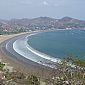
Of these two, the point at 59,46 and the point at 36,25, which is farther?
the point at 36,25

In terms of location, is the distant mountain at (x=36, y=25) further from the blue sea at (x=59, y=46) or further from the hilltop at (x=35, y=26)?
the blue sea at (x=59, y=46)

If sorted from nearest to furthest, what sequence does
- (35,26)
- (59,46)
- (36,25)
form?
(59,46)
(35,26)
(36,25)

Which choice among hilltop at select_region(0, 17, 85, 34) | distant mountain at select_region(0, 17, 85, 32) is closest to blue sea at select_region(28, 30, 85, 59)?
hilltop at select_region(0, 17, 85, 34)

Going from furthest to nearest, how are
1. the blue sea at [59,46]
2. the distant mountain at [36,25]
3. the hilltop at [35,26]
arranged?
the distant mountain at [36,25] < the hilltop at [35,26] < the blue sea at [59,46]

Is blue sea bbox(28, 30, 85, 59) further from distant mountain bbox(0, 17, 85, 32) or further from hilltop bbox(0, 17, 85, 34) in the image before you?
distant mountain bbox(0, 17, 85, 32)

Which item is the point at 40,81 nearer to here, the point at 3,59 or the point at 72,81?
the point at 72,81

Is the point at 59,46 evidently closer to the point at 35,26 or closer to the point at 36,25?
the point at 35,26

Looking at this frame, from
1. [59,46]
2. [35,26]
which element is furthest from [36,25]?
[59,46]

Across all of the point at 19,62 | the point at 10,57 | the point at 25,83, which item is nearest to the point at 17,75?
the point at 25,83

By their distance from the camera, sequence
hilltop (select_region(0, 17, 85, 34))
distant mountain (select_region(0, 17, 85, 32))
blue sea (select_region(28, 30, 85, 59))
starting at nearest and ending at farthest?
blue sea (select_region(28, 30, 85, 59)) → hilltop (select_region(0, 17, 85, 34)) → distant mountain (select_region(0, 17, 85, 32))

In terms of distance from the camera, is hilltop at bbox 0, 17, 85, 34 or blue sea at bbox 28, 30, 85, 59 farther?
hilltop at bbox 0, 17, 85, 34

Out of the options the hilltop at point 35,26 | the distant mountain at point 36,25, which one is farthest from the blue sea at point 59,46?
the distant mountain at point 36,25
